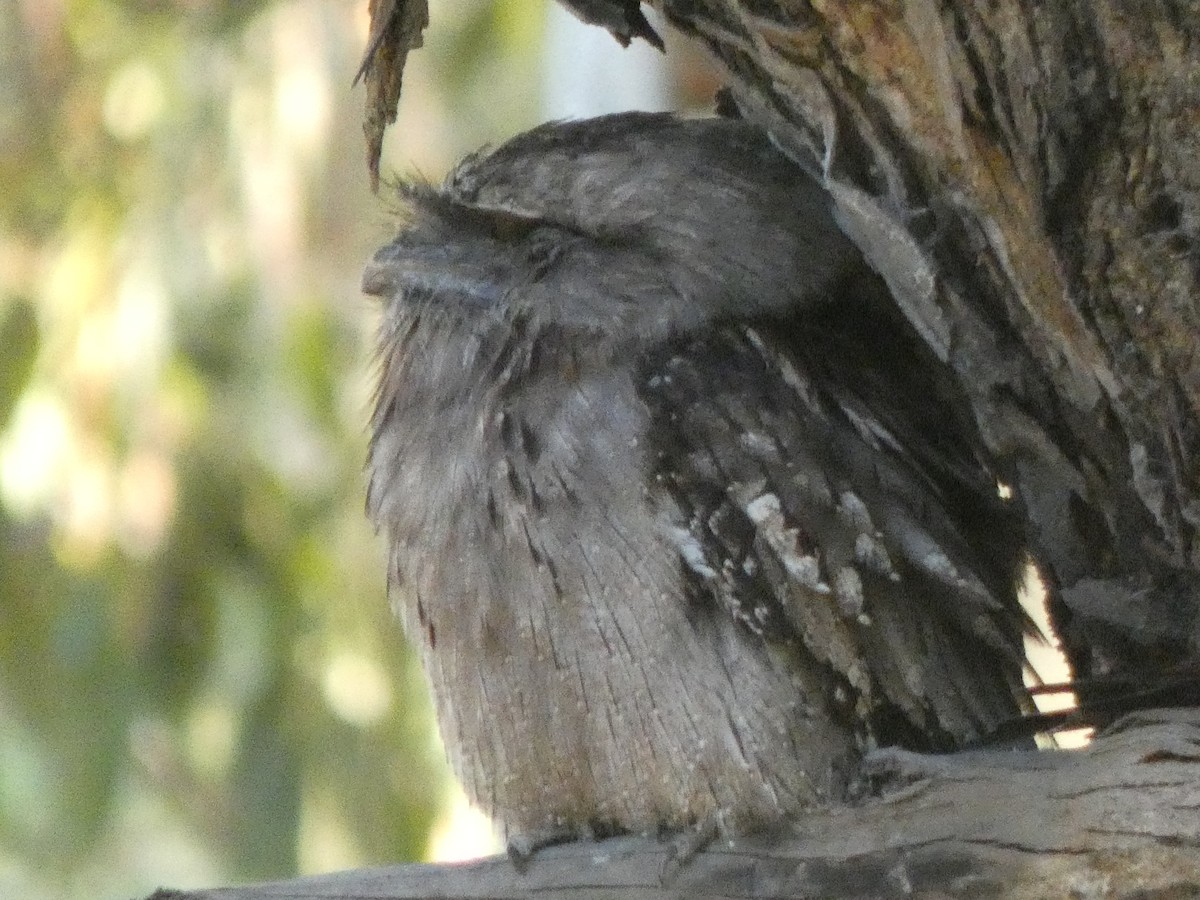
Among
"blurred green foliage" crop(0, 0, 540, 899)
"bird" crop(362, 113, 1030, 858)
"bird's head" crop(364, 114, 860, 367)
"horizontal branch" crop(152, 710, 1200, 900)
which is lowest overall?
"horizontal branch" crop(152, 710, 1200, 900)

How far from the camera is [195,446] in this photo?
5.14 metres

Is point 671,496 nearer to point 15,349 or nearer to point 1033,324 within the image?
point 1033,324

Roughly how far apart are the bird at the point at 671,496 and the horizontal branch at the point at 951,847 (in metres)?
0.08

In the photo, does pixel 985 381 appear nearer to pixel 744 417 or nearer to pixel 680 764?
pixel 744 417

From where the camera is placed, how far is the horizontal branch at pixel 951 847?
1.72 metres

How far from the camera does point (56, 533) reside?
17.0 feet

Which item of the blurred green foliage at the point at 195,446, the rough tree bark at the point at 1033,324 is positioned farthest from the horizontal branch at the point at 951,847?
the blurred green foliage at the point at 195,446

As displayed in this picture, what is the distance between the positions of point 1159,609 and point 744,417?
0.55m

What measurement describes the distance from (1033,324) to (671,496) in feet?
1.59

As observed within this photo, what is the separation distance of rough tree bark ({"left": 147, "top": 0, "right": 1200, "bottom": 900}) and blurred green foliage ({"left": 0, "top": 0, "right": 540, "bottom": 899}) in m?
3.25

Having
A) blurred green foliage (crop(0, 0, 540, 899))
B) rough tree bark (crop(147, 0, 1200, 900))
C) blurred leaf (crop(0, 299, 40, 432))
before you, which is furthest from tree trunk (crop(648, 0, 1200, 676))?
blurred leaf (crop(0, 299, 40, 432))

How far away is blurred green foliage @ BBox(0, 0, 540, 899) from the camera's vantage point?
4.98 meters

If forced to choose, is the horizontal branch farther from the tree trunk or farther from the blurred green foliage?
the blurred green foliage

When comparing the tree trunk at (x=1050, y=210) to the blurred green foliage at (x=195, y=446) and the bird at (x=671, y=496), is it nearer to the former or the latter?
the bird at (x=671, y=496)
